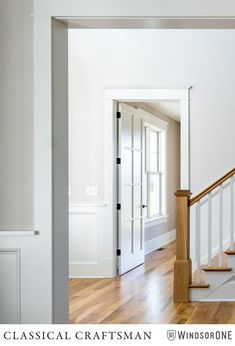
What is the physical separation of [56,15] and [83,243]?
383 centimetres

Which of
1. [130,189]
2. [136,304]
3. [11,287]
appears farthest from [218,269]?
[11,287]

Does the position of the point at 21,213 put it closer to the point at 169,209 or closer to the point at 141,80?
the point at 141,80

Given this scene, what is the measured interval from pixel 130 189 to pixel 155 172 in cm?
244

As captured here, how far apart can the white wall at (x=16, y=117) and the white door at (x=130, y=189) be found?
355 centimetres

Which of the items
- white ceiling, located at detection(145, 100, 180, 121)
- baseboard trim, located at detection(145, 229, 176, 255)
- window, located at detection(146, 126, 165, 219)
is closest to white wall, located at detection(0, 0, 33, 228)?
white ceiling, located at detection(145, 100, 180, 121)

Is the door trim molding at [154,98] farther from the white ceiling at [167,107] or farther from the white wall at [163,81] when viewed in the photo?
the white ceiling at [167,107]

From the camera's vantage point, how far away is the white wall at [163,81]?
604 centimetres

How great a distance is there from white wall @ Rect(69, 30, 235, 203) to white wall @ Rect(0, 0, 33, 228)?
11.0 feet

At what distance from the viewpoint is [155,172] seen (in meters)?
8.98

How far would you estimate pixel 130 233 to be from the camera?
659 centimetres
